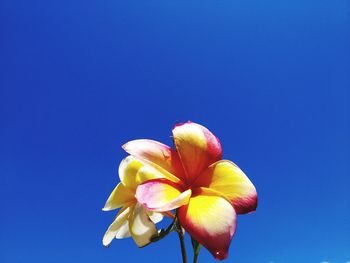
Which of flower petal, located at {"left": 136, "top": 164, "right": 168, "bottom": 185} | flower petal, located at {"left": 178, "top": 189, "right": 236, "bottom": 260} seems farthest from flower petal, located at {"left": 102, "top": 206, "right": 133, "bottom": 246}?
flower petal, located at {"left": 178, "top": 189, "right": 236, "bottom": 260}

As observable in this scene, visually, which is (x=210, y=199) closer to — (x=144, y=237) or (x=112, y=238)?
(x=144, y=237)

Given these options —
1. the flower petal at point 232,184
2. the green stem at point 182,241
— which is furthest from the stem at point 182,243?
the flower petal at point 232,184

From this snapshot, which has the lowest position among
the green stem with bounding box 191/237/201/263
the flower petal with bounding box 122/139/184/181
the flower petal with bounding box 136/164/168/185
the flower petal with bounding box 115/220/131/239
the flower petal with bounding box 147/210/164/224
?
the green stem with bounding box 191/237/201/263

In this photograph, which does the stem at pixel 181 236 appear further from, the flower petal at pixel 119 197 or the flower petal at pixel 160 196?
the flower petal at pixel 119 197

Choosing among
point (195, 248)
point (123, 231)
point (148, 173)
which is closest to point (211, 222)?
point (195, 248)

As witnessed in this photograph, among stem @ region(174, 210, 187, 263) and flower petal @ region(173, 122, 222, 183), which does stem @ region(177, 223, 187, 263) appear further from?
flower petal @ region(173, 122, 222, 183)

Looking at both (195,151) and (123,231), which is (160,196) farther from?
(123,231)

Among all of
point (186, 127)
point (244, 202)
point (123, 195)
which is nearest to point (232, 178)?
point (244, 202)
